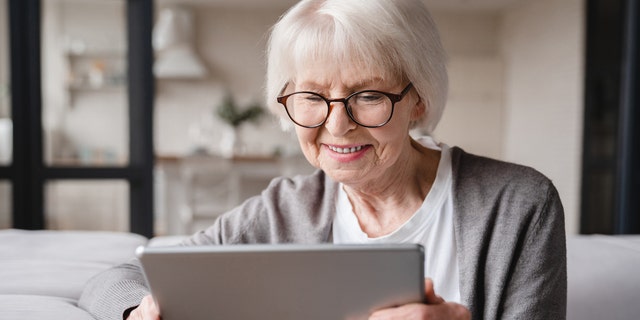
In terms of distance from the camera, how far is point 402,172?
3.77ft

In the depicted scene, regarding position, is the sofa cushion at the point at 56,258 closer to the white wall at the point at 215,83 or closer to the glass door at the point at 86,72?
the glass door at the point at 86,72

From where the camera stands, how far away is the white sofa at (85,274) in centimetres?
102

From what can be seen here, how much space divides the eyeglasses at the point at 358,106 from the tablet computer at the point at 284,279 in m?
0.36

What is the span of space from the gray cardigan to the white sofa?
9 cm

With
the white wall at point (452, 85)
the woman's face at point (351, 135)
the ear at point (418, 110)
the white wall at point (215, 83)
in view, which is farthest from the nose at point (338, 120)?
the white wall at point (215, 83)

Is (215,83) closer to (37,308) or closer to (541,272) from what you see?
(37,308)

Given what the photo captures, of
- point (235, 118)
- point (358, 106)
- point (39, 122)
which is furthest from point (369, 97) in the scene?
point (235, 118)

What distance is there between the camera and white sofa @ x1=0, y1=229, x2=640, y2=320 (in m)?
1.02

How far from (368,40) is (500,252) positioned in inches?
17.7

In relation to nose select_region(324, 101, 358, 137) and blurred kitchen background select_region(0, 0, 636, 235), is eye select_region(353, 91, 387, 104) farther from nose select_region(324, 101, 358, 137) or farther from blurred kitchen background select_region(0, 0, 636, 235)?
blurred kitchen background select_region(0, 0, 636, 235)

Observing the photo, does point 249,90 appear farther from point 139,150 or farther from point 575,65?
point 139,150

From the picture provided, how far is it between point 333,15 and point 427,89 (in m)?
0.23

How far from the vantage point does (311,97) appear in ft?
3.34

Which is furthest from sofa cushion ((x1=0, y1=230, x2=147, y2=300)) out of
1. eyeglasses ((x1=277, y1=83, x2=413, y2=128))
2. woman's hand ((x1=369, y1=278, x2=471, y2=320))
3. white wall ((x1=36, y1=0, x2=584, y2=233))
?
white wall ((x1=36, y1=0, x2=584, y2=233))
